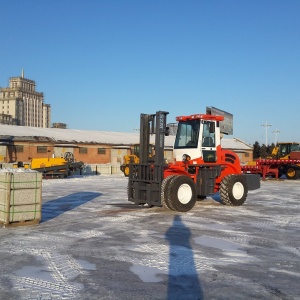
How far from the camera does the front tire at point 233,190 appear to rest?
1428cm

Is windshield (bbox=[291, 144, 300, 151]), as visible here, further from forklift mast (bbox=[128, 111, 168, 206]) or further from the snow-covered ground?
forklift mast (bbox=[128, 111, 168, 206])

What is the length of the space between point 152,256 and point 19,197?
4.21m

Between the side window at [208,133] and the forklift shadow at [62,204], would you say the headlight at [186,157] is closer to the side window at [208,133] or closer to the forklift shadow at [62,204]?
the side window at [208,133]

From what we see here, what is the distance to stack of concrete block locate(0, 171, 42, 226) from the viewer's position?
983 cm

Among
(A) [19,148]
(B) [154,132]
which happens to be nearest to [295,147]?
(B) [154,132]

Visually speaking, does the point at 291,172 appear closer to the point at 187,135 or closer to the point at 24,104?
the point at 187,135

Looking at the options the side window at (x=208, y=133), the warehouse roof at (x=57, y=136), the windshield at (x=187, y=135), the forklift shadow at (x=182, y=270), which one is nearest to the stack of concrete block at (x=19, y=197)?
the forklift shadow at (x=182, y=270)

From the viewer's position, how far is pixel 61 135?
47875 millimetres

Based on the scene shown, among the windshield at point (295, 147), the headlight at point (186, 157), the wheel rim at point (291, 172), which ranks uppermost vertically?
the windshield at point (295, 147)

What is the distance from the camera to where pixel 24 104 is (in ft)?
594

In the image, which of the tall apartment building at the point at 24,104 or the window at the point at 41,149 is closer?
the window at the point at 41,149

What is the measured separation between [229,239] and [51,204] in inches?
303

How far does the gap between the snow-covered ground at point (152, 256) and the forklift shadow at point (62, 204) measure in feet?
0.58

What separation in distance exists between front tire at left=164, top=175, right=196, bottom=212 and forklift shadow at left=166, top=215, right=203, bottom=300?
281 cm
